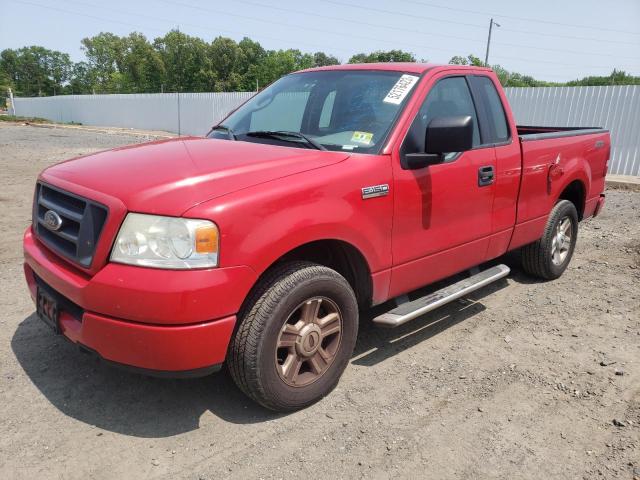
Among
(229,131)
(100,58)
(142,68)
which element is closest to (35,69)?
(100,58)

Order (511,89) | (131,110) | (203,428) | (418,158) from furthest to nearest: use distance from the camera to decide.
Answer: (131,110), (511,89), (418,158), (203,428)

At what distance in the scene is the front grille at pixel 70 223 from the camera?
250 centimetres

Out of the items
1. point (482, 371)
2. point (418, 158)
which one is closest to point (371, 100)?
point (418, 158)

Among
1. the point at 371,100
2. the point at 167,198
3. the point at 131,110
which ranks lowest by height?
the point at 131,110

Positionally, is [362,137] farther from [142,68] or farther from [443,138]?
[142,68]

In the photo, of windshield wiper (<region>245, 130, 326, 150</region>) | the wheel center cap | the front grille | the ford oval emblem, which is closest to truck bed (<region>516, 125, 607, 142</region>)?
windshield wiper (<region>245, 130, 326, 150</region>)

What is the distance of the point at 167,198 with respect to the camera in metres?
2.43

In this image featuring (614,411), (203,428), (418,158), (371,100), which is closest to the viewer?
(203,428)

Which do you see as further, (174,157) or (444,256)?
(444,256)

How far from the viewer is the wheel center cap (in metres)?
2.85

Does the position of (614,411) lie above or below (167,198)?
below

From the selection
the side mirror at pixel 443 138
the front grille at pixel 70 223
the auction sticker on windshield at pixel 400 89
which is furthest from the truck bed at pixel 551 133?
the front grille at pixel 70 223

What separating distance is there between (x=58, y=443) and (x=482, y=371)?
2.56m

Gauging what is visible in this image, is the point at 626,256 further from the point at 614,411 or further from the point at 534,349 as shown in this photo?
the point at 614,411
